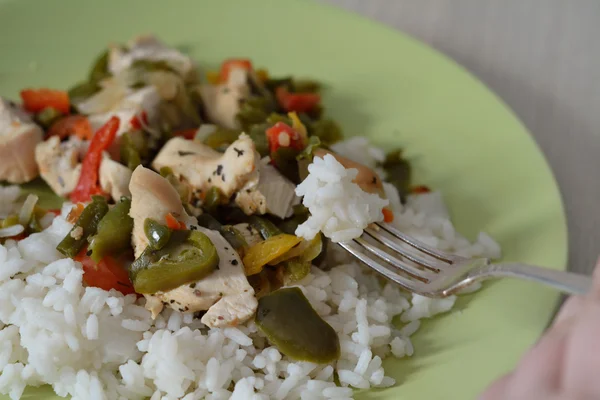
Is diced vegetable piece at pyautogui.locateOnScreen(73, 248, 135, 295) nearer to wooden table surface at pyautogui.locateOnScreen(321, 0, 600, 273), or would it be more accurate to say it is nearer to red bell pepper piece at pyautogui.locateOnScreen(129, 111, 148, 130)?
red bell pepper piece at pyautogui.locateOnScreen(129, 111, 148, 130)

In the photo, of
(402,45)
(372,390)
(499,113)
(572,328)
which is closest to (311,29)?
(402,45)

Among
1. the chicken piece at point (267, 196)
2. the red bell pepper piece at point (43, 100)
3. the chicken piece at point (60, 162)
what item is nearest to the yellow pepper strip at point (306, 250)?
the chicken piece at point (267, 196)

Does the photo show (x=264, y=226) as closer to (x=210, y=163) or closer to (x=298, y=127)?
(x=210, y=163)

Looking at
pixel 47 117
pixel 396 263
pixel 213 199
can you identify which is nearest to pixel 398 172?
pixel 396 263

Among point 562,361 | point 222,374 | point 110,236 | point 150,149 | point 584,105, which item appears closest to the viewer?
point 562,361

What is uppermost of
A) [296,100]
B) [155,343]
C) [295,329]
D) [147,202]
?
[296,100]

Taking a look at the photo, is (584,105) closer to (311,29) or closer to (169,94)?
(311,29)
